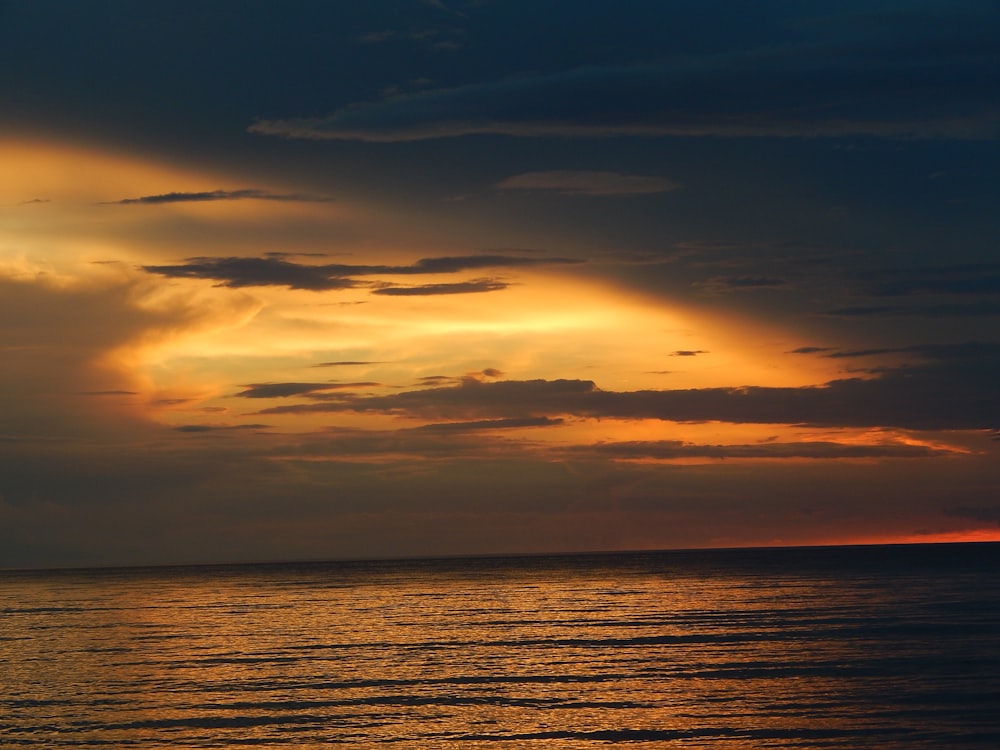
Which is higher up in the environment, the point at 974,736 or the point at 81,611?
the point at 974,736

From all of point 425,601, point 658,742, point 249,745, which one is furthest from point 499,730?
point 425,601

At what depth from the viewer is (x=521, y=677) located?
5078 cm

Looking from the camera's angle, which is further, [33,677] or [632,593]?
[632,593]

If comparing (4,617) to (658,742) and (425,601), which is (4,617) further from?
(658,742)

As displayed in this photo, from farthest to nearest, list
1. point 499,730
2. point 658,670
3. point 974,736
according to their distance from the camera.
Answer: point 658,670
point 499,730
point 974,736

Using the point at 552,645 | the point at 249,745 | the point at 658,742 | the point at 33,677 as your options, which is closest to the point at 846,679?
the point at 658,742

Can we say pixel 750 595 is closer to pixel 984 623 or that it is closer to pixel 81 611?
pixel 984 623

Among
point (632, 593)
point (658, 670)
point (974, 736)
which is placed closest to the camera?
point (974, 736)

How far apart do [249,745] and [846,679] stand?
2600cm

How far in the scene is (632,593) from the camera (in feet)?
391

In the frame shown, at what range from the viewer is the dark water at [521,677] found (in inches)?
1500

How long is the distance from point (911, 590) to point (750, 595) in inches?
608

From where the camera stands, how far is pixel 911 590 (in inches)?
4085

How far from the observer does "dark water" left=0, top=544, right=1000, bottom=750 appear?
125ft
